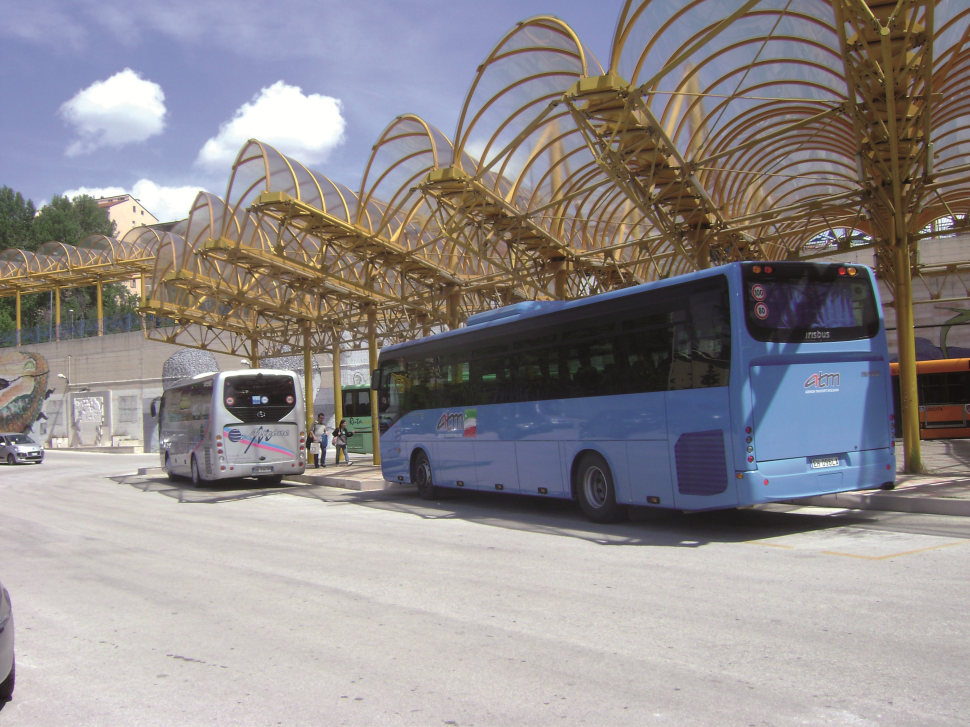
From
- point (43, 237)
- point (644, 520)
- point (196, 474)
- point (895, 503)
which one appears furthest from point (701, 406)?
point (43, 237)

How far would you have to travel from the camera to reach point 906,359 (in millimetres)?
14125

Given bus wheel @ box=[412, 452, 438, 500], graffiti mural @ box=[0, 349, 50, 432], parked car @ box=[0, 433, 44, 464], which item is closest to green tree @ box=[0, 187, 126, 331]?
graffiti mural @ box=[0, 349, 50, 432]

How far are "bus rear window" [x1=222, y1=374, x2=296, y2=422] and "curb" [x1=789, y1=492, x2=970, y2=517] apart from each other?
542 inches

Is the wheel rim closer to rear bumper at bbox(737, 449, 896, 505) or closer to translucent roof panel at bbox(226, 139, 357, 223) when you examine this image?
rear bumper at bbox(737, 449, 896, 505)

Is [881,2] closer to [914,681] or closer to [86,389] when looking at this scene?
[914,681]

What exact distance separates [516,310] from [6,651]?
10.4 meters

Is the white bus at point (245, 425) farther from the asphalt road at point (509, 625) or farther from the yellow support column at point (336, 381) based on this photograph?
the asphalt road at point (509, 625)

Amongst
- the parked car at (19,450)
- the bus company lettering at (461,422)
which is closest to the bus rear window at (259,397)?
the bus company lettering at (461,422)

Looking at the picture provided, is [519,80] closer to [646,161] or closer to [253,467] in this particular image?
[646,161]

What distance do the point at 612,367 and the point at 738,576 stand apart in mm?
4245

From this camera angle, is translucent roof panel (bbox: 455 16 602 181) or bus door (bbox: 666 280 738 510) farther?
translucent roof panel (bbox: 455 16 602 181)

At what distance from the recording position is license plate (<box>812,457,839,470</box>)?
952 cm

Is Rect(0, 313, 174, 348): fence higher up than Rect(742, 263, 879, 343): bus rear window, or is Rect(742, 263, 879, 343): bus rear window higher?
Rect(0, 313, 174, 348): fence

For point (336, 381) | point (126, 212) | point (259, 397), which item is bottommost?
point (259, 397)
